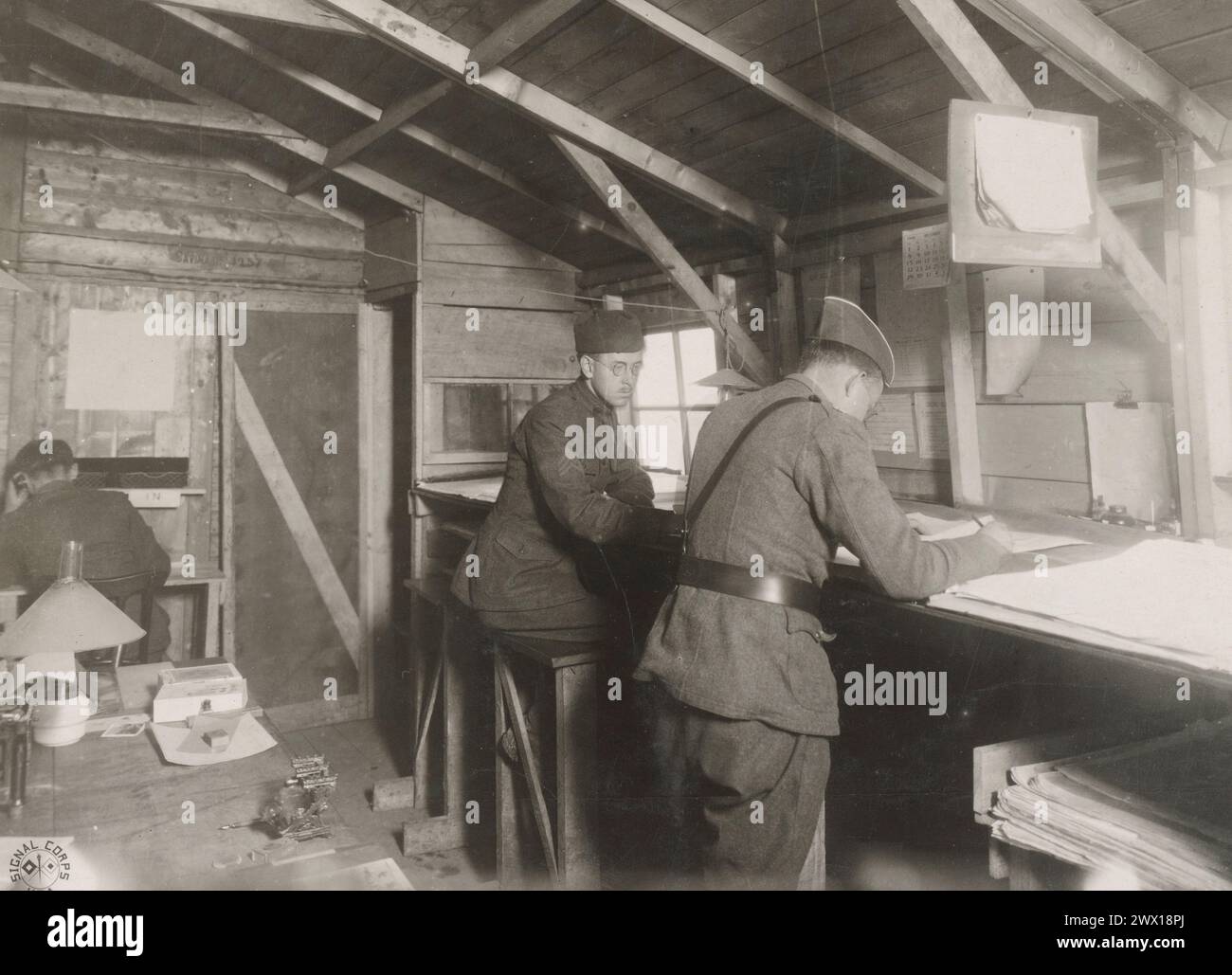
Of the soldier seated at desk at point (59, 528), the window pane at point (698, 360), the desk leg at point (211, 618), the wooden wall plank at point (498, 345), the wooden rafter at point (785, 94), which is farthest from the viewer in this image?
the desk leg at point (211, 618)

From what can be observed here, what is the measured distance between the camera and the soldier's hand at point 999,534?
6.95 ft

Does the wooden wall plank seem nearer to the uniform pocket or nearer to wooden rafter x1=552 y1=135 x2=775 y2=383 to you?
wooden rafter x1=552 y1=135 x2=775 y2=383

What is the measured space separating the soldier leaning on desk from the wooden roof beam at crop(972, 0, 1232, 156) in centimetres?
75

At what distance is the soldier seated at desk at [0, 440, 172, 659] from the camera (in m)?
4.40

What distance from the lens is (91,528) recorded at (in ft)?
14.7

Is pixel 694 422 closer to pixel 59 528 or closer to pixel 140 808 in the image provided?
pixel 59 528

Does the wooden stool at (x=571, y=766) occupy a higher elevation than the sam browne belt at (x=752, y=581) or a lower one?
lower

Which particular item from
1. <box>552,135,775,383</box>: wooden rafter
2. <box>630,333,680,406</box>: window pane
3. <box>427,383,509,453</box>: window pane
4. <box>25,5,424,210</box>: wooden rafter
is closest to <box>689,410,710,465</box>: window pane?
<box>630,333,680,406</box>: window pane

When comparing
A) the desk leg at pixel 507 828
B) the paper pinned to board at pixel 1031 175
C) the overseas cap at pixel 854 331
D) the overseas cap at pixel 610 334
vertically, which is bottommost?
the desk leg at pixel 507 828

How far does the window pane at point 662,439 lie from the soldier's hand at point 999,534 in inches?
107

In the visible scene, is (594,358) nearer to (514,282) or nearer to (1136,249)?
(1136,249)

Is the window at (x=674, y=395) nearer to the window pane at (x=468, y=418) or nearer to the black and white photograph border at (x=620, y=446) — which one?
the black and white photograph border at (x=620, y=446)

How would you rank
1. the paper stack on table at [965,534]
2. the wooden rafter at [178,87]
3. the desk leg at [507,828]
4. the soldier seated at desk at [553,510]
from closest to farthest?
the paper stack on table at [965,534] → the soldier seated at desk at [553,510] → the desk leg at [507,828] → the wooden rafter at [178,87]

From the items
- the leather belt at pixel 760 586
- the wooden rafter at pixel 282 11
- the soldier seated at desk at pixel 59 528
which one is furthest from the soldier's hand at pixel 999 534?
the soldier seated at desk at pixel 59 528
